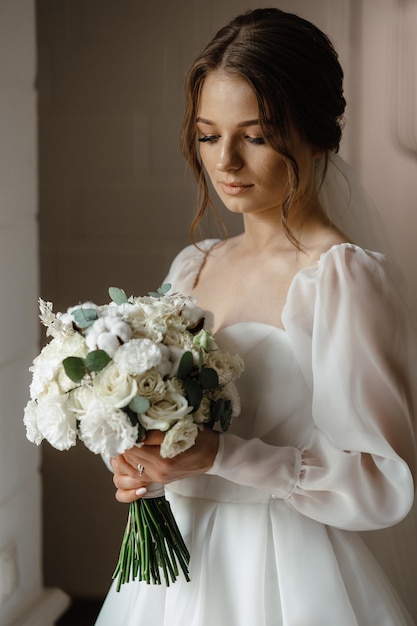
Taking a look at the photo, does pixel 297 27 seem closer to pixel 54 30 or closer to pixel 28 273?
pixel 28 273

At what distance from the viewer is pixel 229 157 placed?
155 centimetres

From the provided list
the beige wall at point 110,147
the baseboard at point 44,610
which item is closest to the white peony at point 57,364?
the baseboard at point 44,610

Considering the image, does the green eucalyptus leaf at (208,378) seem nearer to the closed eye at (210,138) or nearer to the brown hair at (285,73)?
the brown hair at (285,73)

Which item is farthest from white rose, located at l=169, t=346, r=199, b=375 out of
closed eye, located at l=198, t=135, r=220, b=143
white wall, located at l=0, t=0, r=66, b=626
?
white wall, located at l=0, t=0, r=66, b=626

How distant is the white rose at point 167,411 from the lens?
1.33 meters

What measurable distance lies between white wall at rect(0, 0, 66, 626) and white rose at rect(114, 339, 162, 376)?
685 mm

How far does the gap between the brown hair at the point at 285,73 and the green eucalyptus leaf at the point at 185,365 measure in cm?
35

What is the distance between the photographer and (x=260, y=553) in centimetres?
156

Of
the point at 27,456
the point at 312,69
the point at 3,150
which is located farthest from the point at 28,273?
the point at 312,69

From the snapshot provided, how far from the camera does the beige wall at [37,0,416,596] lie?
2443 mm

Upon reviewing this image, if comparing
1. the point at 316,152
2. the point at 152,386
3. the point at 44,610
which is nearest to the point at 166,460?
the point at 152,386

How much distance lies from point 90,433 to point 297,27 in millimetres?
827

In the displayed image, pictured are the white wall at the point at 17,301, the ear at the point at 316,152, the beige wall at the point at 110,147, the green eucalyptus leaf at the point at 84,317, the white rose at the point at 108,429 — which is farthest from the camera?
the beige wall at the point at 110,147

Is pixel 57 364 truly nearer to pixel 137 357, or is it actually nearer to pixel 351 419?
pixel 137 357
